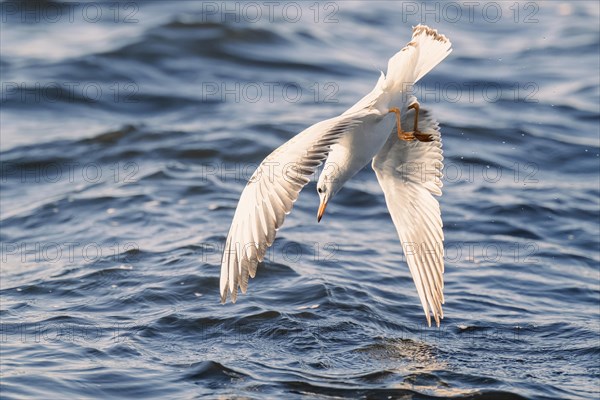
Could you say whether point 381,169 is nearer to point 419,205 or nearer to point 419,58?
point 419,205

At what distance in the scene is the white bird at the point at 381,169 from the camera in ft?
18.8

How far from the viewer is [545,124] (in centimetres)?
1277

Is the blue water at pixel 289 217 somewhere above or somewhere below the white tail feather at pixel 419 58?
below

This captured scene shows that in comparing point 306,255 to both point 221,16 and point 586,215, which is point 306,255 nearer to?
point 586,215

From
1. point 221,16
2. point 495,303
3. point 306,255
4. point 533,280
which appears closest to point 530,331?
point 495,303

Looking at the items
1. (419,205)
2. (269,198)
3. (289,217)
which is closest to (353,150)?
(269,198)

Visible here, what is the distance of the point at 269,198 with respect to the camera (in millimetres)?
5742

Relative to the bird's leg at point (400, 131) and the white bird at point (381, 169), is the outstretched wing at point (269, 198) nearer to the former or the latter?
the white bird at point (381, 169)

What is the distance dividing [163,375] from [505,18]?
40.2 feet

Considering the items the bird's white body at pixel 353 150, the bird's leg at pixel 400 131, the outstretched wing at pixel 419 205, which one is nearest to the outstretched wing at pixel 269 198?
the bird's white body at pixel 353 150

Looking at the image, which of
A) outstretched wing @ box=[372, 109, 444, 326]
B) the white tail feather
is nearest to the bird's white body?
the white tail feather

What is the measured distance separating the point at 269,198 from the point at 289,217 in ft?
14.5

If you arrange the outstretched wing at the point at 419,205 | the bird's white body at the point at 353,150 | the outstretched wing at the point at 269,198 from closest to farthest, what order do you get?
the outstretched wing at the point at 269,198, the bird's white body at the point at 353,150, the outstretched wing at the point at 419,205

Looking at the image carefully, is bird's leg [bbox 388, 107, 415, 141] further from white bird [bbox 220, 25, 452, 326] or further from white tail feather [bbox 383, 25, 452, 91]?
white tail feather [bbox 383, 25, 452, 91]
